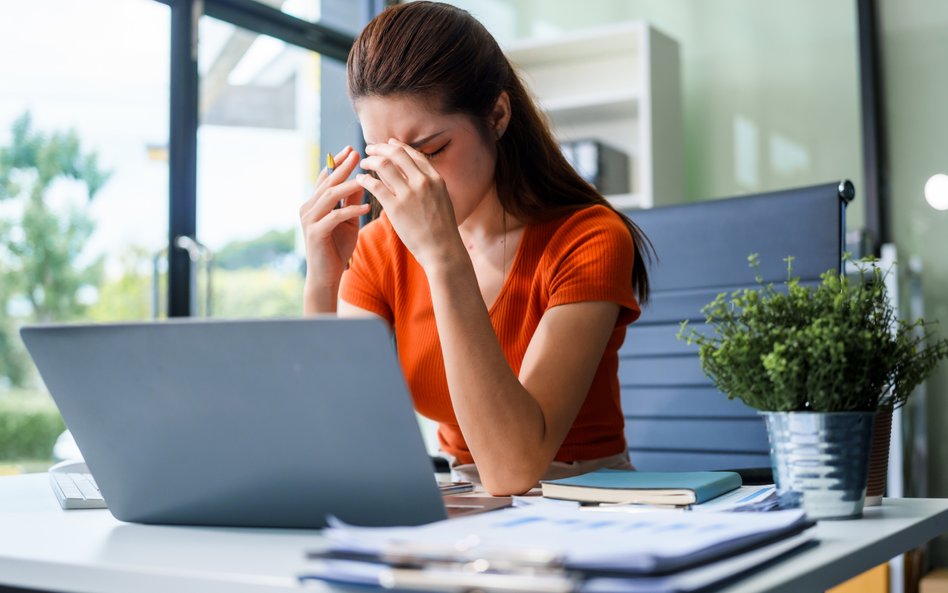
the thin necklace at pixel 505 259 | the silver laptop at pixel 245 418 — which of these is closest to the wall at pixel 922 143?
the thin necklace at pixel 505 259

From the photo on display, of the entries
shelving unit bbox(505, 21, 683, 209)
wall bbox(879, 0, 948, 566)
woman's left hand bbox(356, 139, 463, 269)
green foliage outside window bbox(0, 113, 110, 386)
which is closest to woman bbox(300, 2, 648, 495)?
woman's left hand bbox(356, 139, 463, 269)

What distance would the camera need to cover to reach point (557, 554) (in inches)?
20.1

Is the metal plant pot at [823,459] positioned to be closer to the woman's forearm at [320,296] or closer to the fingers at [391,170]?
the fingers at [391,170]

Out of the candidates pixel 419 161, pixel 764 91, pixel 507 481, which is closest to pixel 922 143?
pixel 764 91

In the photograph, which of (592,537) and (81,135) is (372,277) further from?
(81,135)

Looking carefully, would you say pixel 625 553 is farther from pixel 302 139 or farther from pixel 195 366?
pixel 302 139

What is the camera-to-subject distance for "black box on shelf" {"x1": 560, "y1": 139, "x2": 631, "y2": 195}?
320 cm

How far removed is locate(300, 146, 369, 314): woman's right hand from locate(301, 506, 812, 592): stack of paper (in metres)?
0.73

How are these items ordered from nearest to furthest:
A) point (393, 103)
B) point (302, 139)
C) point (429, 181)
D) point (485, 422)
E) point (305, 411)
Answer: point (305, 411) < point (485, 422) < point (429, 181) < point (393, 103) < point (302, 139)

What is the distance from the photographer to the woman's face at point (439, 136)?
4.17ft

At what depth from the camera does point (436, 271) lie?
105 centimetres

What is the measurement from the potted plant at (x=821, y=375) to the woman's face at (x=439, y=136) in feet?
1.80

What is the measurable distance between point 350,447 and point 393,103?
0.69 metres

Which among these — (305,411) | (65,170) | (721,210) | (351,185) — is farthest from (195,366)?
(65,170)
